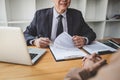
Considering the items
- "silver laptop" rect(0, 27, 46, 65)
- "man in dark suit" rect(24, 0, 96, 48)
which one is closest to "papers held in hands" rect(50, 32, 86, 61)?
"silver laptop" rect(0, 27, 46, 65)

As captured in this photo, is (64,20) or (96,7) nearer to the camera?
(64,20)

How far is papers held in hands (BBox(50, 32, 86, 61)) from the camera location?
1133 millimetres

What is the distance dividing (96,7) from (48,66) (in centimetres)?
243

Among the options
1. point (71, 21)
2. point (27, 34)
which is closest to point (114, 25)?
point (71, 21)

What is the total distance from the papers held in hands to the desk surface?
0.05m

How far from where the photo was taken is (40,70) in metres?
Result: 0.96

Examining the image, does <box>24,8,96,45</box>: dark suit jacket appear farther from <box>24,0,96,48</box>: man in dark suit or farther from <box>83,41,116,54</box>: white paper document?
<box>83,41,116,54</box>: white paper document

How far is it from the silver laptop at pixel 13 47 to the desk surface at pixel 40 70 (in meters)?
0.04

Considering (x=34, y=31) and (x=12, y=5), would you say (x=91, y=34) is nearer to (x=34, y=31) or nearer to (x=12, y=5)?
(x=34, y=31)

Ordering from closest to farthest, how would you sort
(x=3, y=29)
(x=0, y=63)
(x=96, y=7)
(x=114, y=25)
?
(x=3, y=29)
(x=0, y=63)
(x=96, y=7)
(x=114, y=25)

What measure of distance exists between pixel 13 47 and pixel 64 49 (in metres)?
0.43

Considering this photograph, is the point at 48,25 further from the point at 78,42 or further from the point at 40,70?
the point at 40,70

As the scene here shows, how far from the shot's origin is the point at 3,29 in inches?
36.4

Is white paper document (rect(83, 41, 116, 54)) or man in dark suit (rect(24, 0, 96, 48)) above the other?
man in dark suit (rect(24, 0, 96, 48))
